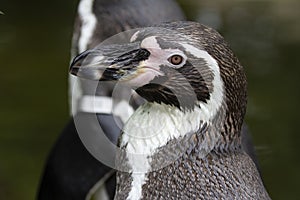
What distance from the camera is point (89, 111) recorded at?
11.2 feet

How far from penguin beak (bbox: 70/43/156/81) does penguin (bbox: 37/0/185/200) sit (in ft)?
3.56

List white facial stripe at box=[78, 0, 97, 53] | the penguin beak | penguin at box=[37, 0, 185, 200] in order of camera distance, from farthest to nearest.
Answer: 1. white facial stripe at box=[78, 0, 97, 53]
2. penguin at box=[37, 0, 185, 200]
3. the penguin beak

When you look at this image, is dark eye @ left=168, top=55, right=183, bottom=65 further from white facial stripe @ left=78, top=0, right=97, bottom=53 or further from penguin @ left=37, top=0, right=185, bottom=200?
white facial stripe @ left=78, top=0, right=97, bottom=53

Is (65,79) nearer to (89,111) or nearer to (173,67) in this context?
(89,111)

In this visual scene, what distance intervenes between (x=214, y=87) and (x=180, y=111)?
104mm

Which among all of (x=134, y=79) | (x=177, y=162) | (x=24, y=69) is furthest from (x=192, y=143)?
(x=24, y=69)

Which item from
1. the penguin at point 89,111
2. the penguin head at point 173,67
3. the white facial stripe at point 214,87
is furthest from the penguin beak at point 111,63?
the penguin at point 89,111

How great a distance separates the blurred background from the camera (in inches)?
188

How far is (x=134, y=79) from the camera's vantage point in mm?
2246

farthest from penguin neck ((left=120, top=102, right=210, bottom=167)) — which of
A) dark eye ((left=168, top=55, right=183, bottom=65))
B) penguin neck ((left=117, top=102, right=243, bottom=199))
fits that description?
dark eye ((left=168, top=55, right=183, bottom=65))

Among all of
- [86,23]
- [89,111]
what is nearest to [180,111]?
[89,111]

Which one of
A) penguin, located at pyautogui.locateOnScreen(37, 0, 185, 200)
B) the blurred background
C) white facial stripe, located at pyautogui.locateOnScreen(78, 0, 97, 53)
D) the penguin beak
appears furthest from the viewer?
the blurred background

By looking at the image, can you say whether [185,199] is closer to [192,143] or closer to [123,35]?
[192,143]

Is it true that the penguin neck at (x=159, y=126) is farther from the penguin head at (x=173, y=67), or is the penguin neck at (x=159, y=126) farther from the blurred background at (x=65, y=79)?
the blurred background at (x=65, y=79)
